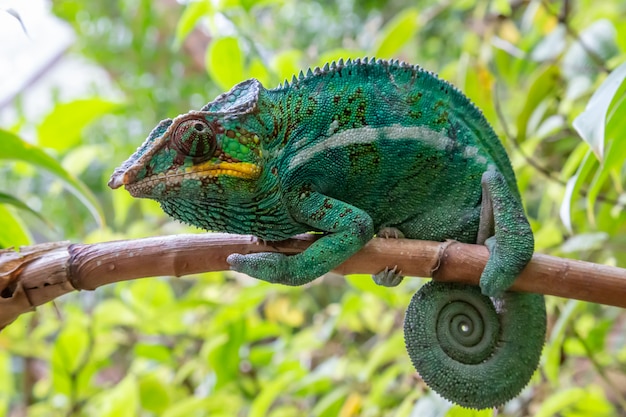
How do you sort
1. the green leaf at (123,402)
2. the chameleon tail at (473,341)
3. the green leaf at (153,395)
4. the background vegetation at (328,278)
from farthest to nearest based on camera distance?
the green leaf at (153,395) < the green leaf at (123,402) < the background vegetation at (328,278) < the chameleon tail at (473,341)

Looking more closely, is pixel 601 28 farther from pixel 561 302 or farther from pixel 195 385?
pixel 195 385

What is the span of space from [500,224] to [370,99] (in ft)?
1.05

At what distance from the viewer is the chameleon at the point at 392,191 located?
0.95 m

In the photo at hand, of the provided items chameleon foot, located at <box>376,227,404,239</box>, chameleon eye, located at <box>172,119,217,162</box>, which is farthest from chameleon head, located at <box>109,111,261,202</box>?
chameleon foot, located at <box>376,227,404,239</box>

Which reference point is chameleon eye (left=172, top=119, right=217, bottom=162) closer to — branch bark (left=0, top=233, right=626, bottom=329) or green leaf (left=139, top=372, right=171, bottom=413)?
branch bark (left=0, top=233, right=626, bottom=329)

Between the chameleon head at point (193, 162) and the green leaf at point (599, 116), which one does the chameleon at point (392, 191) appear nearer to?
the chameleon head at point (193, 162)

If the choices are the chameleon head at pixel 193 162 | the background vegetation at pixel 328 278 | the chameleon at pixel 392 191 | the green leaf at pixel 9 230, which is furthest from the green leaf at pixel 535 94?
the green leaf at pixel 9 230

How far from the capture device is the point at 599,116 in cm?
80

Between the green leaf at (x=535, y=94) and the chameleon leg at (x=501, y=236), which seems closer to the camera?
the chameleon leg at (x=501, y=236)

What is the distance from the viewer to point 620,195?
1.42 meters

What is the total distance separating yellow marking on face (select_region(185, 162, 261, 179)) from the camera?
3.02 ft

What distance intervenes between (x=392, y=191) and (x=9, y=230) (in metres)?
0.78

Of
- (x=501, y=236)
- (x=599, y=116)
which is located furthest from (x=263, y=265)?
(x=599, y=116)

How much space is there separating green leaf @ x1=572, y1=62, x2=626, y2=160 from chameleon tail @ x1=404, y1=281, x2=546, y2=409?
1.18ft
